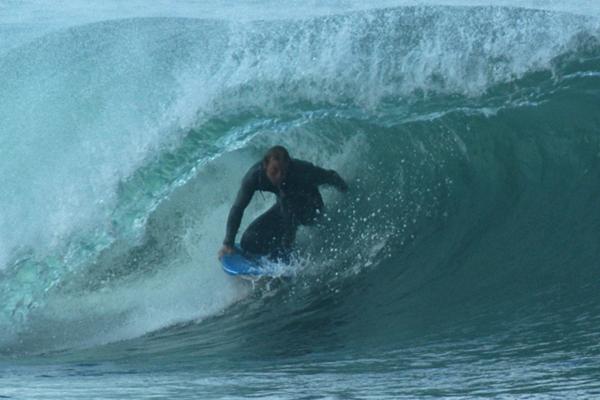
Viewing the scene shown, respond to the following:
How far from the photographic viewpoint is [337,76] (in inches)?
377

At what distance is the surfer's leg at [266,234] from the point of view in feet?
25.6

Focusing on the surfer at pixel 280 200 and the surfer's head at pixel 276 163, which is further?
the surfer at pixel 280 200

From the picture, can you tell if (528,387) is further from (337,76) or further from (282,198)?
(337,76)

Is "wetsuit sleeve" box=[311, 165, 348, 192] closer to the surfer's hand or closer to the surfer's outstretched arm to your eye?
the surfer's outstretched arm

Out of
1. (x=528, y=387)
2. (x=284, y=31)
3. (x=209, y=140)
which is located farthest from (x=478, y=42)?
(x=528, y=387)

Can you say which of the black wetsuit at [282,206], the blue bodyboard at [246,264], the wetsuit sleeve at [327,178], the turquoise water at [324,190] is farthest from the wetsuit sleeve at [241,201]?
the turquoise water at [324,190]

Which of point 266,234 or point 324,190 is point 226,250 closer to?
point 266,234

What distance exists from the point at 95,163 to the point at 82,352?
7.93ft

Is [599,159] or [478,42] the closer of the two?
[599,159]

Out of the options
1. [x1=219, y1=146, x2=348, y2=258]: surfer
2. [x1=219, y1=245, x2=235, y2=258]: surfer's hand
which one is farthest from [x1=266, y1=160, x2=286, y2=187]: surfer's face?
[x1=219, y1=245, x2=235, y2=258]: surfer's hand

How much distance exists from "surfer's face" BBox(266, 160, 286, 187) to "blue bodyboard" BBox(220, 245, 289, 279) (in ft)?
2.40

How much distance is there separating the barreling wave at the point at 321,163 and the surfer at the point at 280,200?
1.42 feet

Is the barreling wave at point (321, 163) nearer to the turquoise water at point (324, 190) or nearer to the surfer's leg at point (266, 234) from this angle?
the turquoise water at point (324, 190)

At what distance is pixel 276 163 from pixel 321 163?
5.57ft
